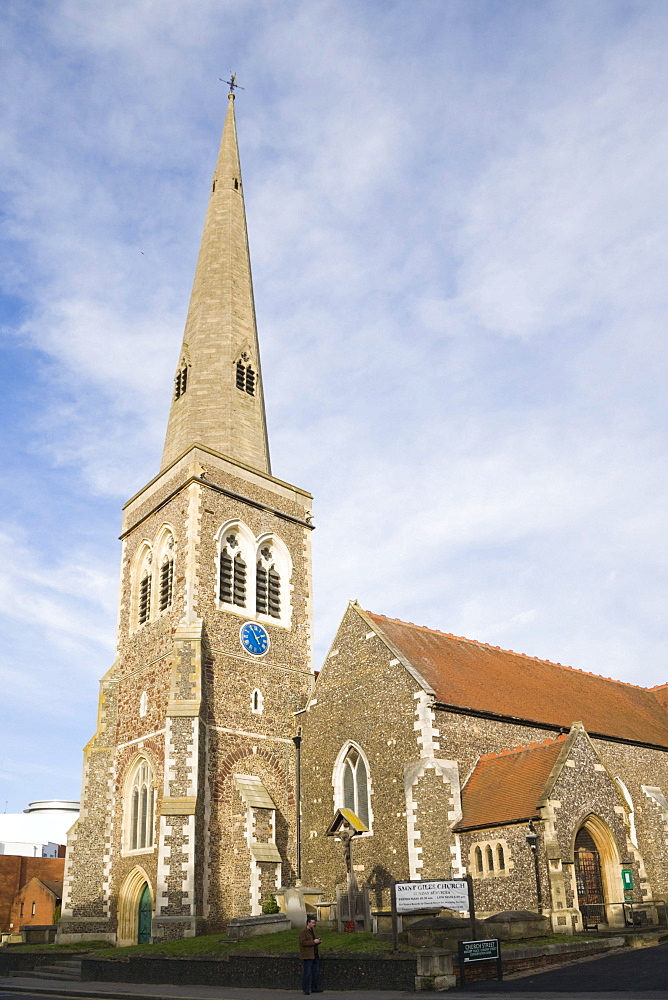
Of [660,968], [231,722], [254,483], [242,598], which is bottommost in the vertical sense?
[660,968]

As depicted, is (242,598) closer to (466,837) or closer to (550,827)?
(466,837)

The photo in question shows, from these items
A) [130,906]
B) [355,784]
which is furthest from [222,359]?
[130,906]

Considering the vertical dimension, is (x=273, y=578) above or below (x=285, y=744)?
above

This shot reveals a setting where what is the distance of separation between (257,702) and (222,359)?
45.2ft

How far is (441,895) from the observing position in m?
14.7

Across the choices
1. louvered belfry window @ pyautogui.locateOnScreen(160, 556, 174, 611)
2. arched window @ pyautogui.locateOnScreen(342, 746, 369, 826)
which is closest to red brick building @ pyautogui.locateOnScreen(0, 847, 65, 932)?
louvered belfry window @ pyautogui.locateOnScreen(160, 556, 174, 611)

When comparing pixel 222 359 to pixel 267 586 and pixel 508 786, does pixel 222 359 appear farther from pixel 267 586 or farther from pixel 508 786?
pixel 508 786

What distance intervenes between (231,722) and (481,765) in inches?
311

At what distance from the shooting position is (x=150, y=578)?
29625 millimetres

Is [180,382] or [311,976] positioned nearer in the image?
[311,976]

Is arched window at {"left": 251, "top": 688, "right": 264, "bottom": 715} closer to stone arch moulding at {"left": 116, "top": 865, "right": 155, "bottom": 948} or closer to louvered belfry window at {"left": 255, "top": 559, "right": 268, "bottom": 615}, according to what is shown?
louvered belfry window at {"left": 255, "top": 559, "right": 268, "bottom": 615}

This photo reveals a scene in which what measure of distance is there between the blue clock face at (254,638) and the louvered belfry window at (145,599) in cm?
376

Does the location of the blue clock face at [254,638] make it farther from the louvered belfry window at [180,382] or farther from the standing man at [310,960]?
the standing man at [310,960]

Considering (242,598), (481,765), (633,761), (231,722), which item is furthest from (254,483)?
(633,761)
